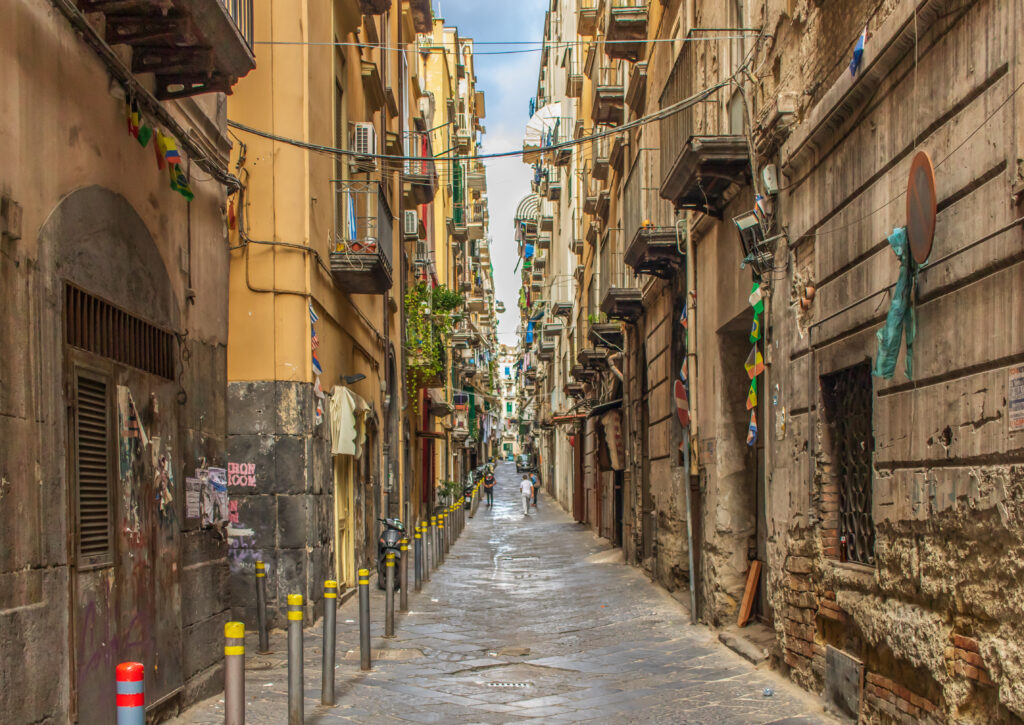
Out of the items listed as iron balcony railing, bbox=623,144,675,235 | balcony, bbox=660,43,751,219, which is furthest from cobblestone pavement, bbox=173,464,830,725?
iron balcony railing, bbox=623,144,675,235

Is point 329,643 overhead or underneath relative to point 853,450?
underneath

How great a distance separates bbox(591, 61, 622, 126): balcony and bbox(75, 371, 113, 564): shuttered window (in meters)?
17.2

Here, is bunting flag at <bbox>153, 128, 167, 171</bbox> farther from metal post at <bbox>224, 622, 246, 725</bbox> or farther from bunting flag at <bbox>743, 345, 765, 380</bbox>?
bunting flag at <bbox>743, 345, 765, 380</bbox>

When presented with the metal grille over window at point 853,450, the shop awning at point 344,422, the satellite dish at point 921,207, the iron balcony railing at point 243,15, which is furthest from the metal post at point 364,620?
the satellite dish at point 921,207

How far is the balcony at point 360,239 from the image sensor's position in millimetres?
13797

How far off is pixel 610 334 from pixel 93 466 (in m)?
18.5

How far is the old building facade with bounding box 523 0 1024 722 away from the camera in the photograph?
5.00m

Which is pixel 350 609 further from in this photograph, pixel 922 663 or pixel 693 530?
pixel 922 663

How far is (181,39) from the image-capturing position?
21.7ft

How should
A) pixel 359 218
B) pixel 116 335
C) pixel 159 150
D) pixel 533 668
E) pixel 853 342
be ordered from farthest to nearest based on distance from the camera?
1. pixel 359 218
2. pixel 533 668
3. pixel 159 150
4. pixel 853 342
5. pixel 116 335

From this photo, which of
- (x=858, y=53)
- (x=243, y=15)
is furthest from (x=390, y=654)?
(x=858, y=53)

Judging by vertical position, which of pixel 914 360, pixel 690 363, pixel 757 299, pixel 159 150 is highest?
pixel 159 150

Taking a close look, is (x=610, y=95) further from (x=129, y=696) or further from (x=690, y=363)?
(x=129, y=696)

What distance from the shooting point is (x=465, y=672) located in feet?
30.8
